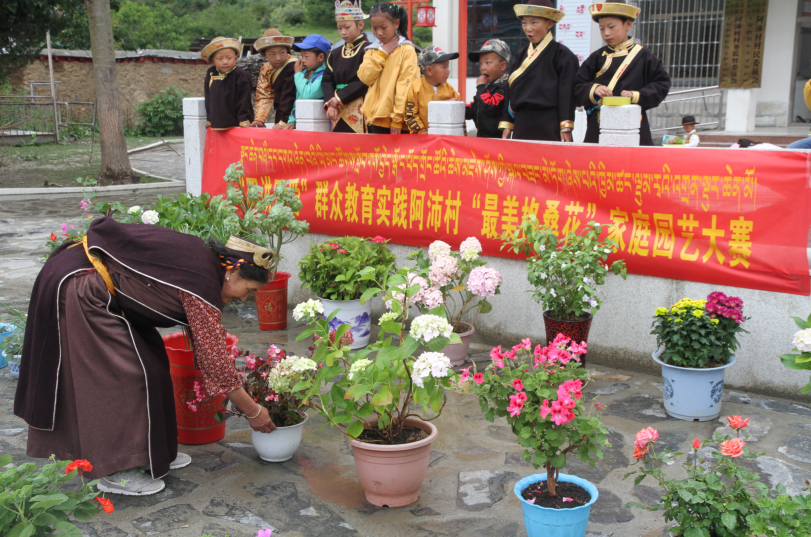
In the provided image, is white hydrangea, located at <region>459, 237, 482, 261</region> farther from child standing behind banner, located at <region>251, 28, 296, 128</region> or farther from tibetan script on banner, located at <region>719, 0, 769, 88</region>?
tibetan script on banner, located at <region>719, 0, 769, 88</region>

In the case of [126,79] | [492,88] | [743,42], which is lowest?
[492,88]

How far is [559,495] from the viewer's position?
2912 millimetres

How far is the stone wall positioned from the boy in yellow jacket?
20561mm

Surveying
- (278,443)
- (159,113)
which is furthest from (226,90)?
(159,113)

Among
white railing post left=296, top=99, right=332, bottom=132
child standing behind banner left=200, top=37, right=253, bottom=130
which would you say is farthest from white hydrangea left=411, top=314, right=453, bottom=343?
child standing behind banner left=200, top=37, right=253, bottom=130

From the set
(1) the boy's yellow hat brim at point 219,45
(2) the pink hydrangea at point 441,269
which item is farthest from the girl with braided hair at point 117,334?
(1) the boy's yellow hat brim at point 219,45

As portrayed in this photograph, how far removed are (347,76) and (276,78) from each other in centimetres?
128

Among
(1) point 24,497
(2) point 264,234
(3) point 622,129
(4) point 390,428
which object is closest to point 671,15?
(3) point 622,129

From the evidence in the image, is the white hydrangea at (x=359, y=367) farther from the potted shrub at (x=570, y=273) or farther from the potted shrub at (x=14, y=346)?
the potted shrub at (x=14, y=346)

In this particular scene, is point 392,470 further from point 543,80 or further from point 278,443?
point 543,80

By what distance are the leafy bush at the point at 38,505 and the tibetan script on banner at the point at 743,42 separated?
40.9 ft

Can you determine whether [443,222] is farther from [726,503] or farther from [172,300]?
[726,503]

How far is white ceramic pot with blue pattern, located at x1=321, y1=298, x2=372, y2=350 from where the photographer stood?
541cm

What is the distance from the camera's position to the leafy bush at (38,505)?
1898mm
